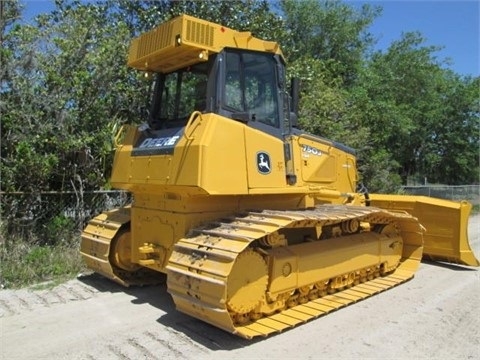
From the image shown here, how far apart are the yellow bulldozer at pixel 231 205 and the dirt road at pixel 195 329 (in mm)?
235

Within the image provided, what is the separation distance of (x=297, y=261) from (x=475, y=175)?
2733 cm

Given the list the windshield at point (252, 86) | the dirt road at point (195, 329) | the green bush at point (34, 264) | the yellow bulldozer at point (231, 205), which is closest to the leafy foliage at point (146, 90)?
the green bush at point (34, 264)

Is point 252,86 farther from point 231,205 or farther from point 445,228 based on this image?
point 445,228

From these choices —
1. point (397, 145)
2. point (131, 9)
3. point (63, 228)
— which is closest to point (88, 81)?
point (63, 228)

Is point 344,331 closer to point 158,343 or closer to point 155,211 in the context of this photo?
point 158,343

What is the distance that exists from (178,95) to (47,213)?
3.91 m

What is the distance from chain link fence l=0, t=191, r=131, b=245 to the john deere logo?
4.31 metres

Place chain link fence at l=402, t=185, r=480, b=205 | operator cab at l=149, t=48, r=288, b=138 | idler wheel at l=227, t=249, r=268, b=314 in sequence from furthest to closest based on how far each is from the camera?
chain link fence at l=402, t=185, r=480, b=205 < operator cab at l=149, t=48, r=288, b=138 < idler wheel at l=227, t=249, r=268, b=314

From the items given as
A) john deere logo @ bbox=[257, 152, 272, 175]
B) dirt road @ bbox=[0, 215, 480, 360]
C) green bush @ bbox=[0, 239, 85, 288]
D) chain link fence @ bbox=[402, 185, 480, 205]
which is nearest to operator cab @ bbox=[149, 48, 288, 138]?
john deere logo @ bbox=[257, 152, 272, 175]

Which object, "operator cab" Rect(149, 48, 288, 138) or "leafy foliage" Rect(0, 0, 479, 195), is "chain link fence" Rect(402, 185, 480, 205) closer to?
"leafy foliage" Rect(0, 0, 479, 195)

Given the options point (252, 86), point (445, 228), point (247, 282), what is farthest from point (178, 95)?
point (445, 228)

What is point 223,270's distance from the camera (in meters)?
4.28

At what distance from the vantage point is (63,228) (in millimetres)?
8219

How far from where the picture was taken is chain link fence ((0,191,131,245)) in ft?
25.6
